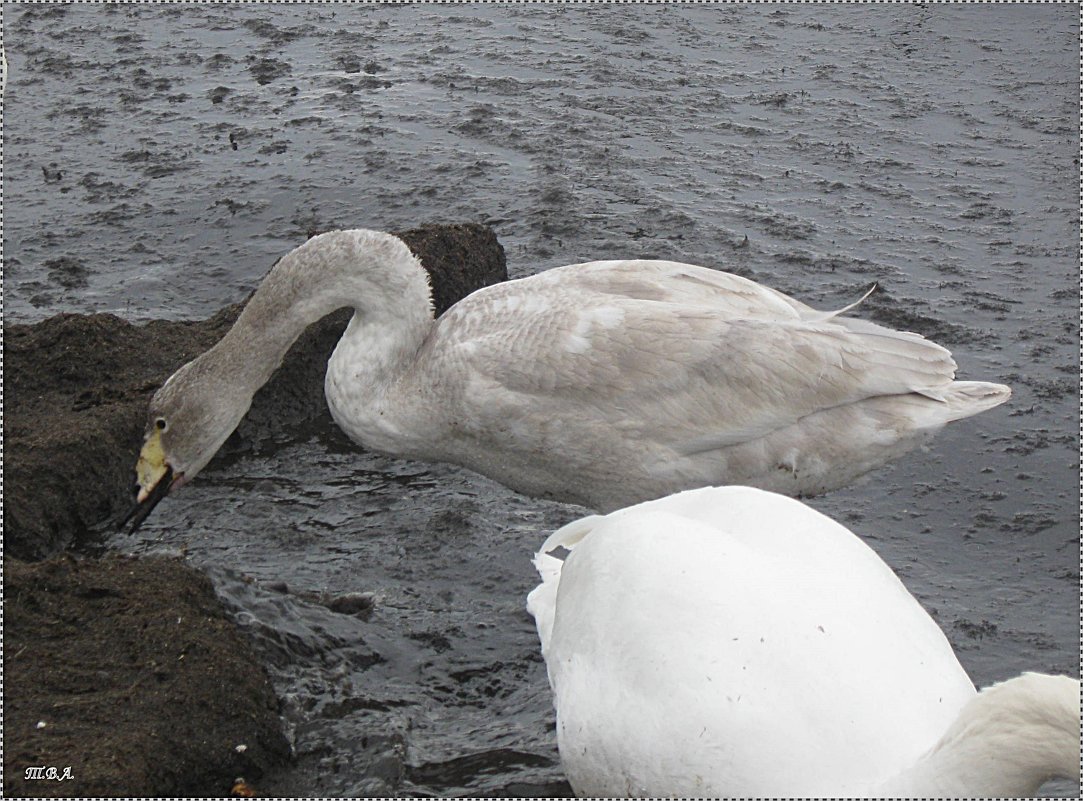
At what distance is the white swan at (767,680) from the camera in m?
3.07

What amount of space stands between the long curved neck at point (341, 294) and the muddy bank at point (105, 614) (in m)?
0.74

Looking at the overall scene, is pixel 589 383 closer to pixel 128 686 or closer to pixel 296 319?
pixel 296 319

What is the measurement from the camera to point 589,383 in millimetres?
5297

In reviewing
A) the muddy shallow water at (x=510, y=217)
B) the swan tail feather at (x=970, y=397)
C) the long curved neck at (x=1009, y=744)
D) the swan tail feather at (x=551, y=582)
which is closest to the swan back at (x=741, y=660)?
the long curved neck at (x=1009, y=744)

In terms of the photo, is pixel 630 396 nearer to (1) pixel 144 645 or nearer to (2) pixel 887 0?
(1) pixel 144 645

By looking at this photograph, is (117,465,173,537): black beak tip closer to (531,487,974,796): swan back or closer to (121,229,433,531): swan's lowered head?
(121,229,433,531): swan's lowered head

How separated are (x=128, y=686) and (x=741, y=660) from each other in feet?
6.14

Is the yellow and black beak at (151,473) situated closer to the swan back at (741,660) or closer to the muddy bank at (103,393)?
the muddy bank at (103,393)

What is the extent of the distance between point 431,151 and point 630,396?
4067 millimetres

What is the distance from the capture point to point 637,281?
18.6 feet

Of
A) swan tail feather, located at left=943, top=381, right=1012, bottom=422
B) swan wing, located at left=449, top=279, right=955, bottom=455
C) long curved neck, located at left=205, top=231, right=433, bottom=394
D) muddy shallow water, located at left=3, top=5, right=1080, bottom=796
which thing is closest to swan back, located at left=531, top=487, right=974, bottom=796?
muddy shallow water, located at left=3, top=5, right=1080, bottom=796

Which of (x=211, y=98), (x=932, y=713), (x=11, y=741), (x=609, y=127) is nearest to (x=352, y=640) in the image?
(x=11, y=741)

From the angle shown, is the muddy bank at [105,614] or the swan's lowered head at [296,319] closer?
the muddy bank at [105,614]

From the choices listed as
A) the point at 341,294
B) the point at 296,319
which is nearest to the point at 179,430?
the point at 296,319
